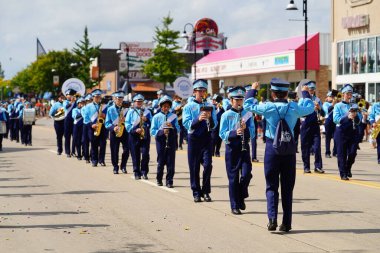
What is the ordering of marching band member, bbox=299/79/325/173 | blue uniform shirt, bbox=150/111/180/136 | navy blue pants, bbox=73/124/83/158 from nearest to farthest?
blue uniform shirt, bbox=150/111/180/136
marching band member, bbox=299/79/325/173
navy blue pants, bbox=73/124/83/158

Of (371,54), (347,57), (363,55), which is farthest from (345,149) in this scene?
(347,57)

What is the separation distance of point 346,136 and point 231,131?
207 inches

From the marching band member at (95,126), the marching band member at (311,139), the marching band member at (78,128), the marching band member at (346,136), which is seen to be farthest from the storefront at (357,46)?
the marching band member at (346,136)

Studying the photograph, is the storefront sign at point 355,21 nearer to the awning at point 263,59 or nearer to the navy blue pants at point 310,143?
the awning at point 263,59

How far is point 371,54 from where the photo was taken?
1778 inches

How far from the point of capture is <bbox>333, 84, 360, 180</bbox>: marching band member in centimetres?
1623

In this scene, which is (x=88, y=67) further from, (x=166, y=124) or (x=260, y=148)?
(x=166, y=124)

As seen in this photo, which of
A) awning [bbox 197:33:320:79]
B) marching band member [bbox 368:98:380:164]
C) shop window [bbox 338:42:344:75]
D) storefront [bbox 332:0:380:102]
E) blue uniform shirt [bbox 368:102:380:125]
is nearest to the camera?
marching band member [bbox 368:98:380:164]

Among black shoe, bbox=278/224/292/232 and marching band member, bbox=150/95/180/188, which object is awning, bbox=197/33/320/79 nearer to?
marching band member, bbox=150/95/180/188

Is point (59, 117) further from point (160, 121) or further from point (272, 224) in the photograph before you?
point (272, 224)

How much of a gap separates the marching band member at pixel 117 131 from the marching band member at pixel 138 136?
1381 millimetres

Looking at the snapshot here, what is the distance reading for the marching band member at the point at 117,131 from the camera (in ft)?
61.6

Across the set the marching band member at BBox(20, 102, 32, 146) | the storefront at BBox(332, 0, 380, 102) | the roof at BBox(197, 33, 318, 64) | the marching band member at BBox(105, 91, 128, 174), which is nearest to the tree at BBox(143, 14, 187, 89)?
the roof at BBox(197, 33, 318, 64)

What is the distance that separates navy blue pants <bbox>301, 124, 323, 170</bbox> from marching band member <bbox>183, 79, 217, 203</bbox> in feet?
17.8
